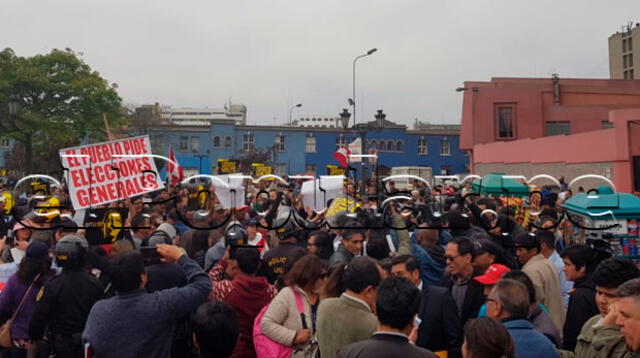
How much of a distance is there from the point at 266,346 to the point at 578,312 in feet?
8.17

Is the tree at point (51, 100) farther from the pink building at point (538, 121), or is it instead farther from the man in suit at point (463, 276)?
the man in suit at point (463, 276)

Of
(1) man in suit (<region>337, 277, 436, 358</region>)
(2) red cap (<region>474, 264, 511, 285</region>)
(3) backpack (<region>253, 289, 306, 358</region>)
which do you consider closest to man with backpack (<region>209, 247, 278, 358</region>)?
(3) backpack (<region>253, 289, 306, 358</region>)

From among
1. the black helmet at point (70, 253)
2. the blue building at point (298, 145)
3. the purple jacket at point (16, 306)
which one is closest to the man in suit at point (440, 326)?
the black helmet at point (70, 253)

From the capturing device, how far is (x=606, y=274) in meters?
3.96

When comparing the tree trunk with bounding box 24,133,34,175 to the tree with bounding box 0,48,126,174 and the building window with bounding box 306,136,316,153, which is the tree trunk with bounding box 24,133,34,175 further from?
the building window with bounding box 306,136,316,153

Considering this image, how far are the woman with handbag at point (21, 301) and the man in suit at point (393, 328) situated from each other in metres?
3.09

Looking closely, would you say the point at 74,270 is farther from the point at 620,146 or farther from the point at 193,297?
the point at 620,146

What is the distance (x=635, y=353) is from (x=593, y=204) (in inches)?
158

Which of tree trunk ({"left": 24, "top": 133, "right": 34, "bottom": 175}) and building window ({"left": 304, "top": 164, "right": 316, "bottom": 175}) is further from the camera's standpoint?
building window ({"left": 304, "top": 164, "right": 316, "bottom": 175})

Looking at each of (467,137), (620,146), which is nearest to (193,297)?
(620,146)

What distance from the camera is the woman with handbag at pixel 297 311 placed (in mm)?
4168

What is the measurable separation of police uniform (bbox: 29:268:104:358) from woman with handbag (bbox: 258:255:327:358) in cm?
155

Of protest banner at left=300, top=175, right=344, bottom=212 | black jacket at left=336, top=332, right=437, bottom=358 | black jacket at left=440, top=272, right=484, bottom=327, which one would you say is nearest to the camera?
black jacket at left=336, top=332, right=437, bottom=358

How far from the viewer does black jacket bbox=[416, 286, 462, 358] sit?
4.36m
